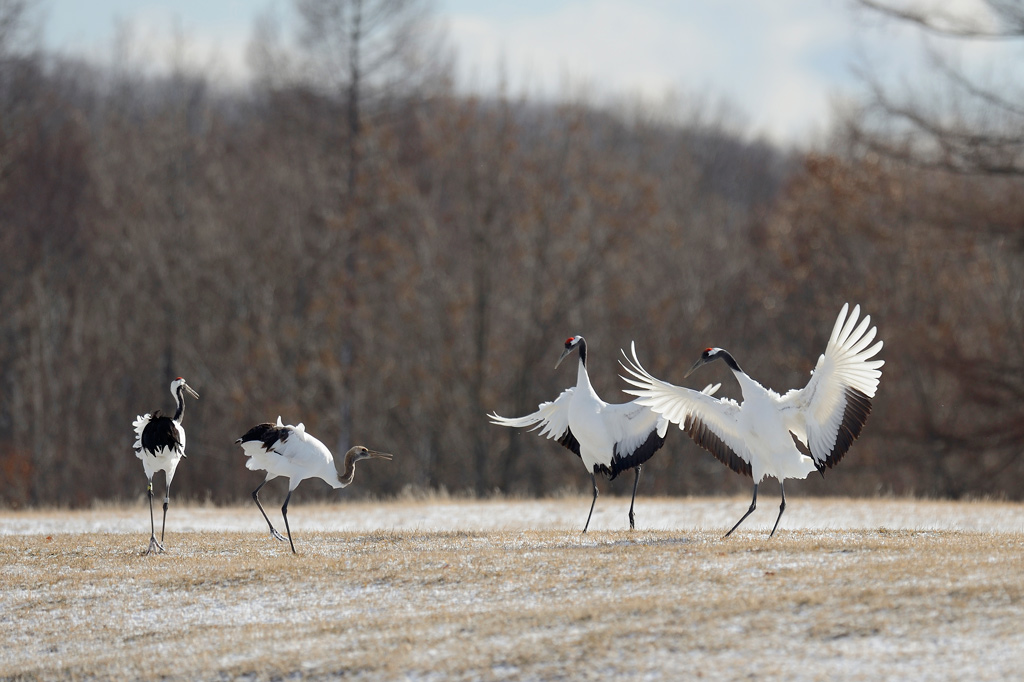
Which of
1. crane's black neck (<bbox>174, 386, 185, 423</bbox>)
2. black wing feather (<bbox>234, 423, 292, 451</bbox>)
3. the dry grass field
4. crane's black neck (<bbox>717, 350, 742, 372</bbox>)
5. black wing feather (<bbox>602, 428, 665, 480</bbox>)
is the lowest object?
the dry grass field

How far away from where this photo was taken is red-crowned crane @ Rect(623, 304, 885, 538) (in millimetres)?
11008

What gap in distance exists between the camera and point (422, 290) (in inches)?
1344

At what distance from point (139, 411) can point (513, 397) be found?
15.1m

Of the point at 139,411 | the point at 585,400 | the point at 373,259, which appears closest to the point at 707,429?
the point at 585,400

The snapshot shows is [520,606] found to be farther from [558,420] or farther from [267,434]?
[558,420]

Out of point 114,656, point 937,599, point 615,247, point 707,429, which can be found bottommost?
point 114,656

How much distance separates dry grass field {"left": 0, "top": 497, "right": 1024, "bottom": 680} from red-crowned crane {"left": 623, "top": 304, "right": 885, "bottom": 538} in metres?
0.89

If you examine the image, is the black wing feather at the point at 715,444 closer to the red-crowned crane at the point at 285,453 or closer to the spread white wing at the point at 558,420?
the spread white wing at the point at 558,420

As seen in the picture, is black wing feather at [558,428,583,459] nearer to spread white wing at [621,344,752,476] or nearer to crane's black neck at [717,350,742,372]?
spread white wing at [621,344,752,476]

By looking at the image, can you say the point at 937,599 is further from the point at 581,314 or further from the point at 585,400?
the point at 581,314

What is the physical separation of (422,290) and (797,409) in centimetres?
2356

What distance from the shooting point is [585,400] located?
1286 cm

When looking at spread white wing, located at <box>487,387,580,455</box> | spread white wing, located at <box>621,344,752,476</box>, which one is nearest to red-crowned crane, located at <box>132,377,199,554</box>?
spread white wing, located at <box>487,387,580,455</box>

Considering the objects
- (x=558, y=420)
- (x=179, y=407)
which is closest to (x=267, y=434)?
(x=179, y=407)
